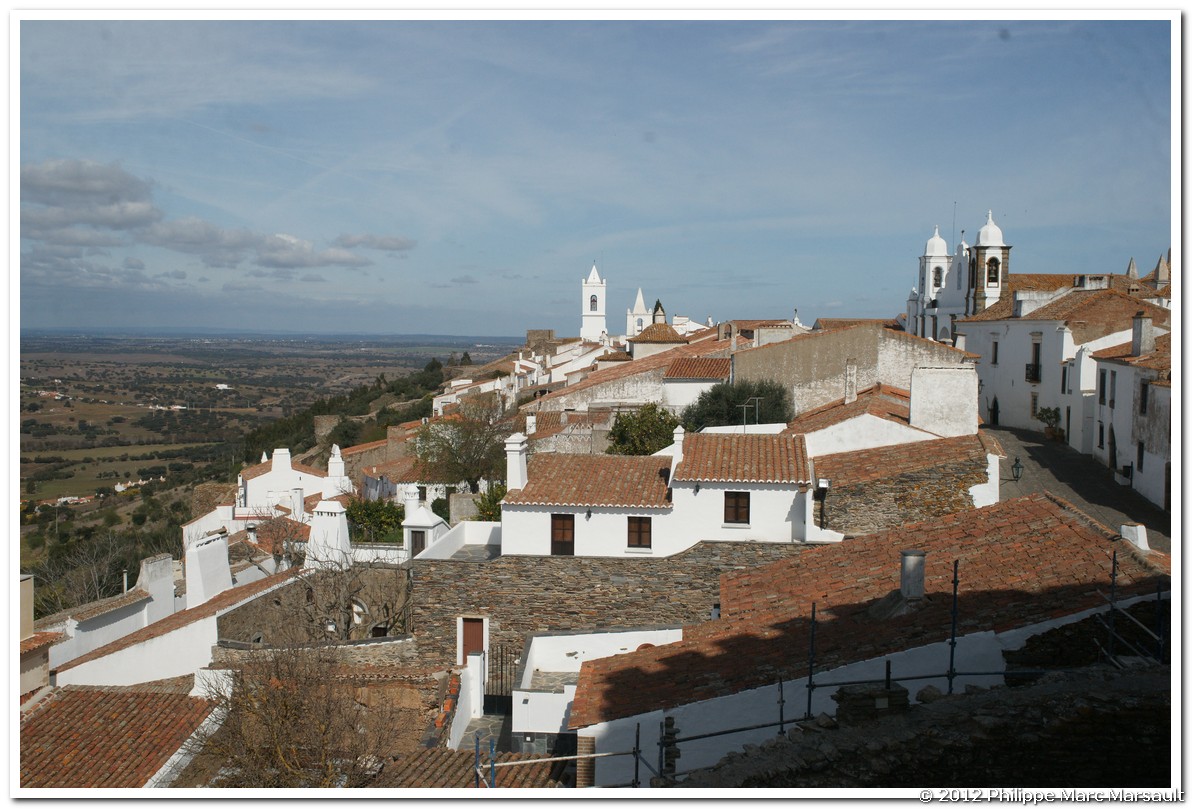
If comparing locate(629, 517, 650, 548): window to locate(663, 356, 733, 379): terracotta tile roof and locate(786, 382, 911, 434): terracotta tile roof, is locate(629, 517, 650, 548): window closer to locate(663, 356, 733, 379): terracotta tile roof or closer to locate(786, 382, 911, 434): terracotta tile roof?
locate(786, 382, 911, 434): terracotta tile roof

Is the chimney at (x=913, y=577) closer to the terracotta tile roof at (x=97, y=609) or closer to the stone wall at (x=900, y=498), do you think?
the stone wall at (x=900, y=498)

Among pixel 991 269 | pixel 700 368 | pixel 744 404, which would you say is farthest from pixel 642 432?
pixel 991 269

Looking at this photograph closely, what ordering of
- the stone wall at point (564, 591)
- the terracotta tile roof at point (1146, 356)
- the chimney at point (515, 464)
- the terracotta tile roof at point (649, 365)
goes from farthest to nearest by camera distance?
the terracotta tile roof at point (649, 365)
the terracotta tile roof at point (1146, 356)
the chimney at point (515, 464)
the stone wall at point (564, 591)

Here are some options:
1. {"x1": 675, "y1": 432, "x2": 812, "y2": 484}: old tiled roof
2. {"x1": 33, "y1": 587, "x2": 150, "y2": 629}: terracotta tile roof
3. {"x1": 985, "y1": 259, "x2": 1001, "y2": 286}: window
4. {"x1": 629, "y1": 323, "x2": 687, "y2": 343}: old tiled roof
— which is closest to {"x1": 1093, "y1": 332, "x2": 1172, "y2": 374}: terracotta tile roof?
{"x1": 675, "y1": 432, "x2": 812, "y2": 484}: old tiled roof

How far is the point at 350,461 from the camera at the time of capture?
34.8m

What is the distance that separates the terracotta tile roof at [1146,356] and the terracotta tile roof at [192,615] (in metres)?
17.7

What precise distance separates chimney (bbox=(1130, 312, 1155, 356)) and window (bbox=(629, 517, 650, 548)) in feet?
43.3

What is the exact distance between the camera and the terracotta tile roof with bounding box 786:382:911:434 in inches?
713

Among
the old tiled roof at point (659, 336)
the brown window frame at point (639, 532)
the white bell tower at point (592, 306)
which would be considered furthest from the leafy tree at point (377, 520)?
the white bell tower at point (592, 306)

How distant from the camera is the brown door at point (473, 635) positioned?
1535cm

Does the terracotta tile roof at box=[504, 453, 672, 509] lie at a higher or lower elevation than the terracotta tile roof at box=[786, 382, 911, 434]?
lower
